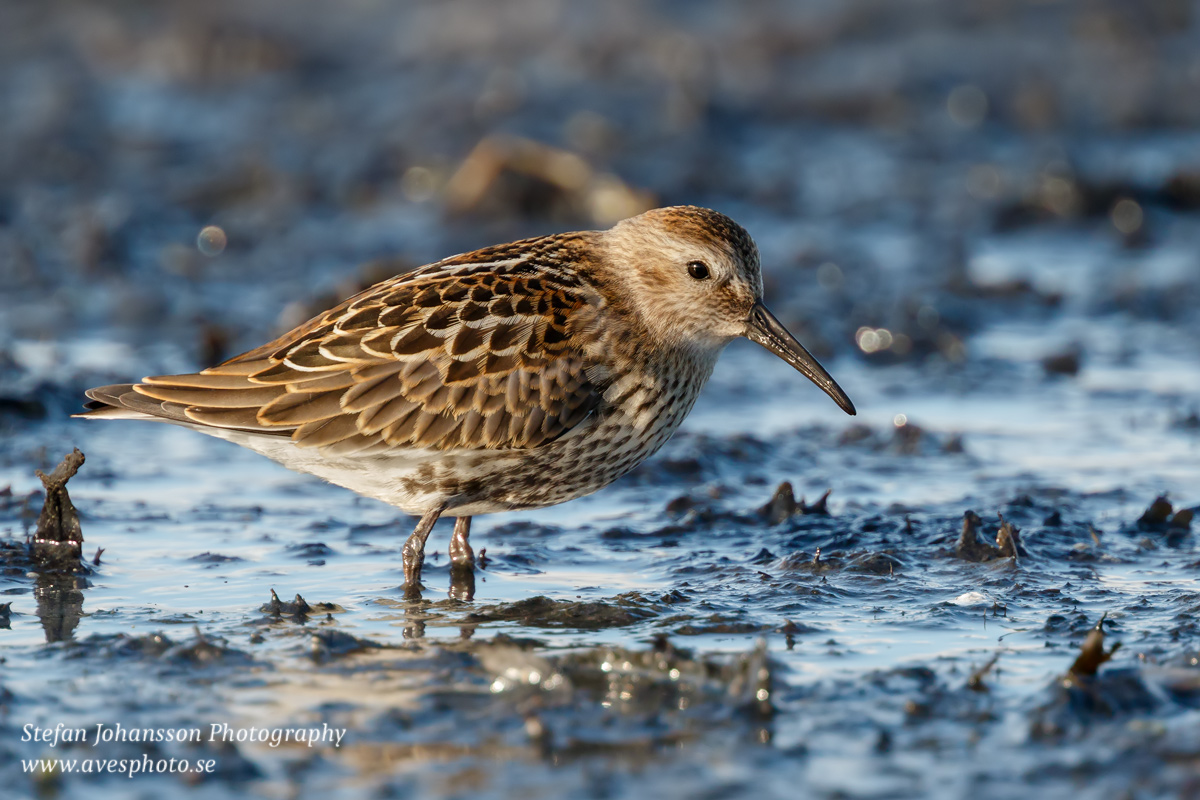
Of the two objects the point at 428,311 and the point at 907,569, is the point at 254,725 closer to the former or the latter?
the point at 428,311

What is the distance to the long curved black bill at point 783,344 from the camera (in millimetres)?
7281

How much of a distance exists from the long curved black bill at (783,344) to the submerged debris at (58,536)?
3278 mm

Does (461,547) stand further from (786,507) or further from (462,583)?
(786,507)

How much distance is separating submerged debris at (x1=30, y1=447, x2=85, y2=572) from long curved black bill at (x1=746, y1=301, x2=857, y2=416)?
10.8 feet

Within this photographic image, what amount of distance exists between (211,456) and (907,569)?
166 inches

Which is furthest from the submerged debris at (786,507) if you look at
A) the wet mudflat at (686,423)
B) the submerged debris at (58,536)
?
the submerged debris at (58,536)

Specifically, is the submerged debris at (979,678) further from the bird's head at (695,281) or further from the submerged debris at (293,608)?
the submerged debris at (293,608)

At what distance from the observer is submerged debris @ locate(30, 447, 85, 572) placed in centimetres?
687

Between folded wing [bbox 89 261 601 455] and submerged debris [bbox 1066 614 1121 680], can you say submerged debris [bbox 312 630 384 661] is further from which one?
submerged debris [bbox 1066 614 1121 680]

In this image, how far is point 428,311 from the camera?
6.71 m

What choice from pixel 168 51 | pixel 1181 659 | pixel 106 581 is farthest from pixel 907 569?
pixel 168 51

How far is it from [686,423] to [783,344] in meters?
2.39

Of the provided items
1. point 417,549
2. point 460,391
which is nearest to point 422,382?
point 460,391

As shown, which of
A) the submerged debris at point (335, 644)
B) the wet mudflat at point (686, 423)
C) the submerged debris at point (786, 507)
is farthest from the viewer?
the submerged debris at point (786, 507)
